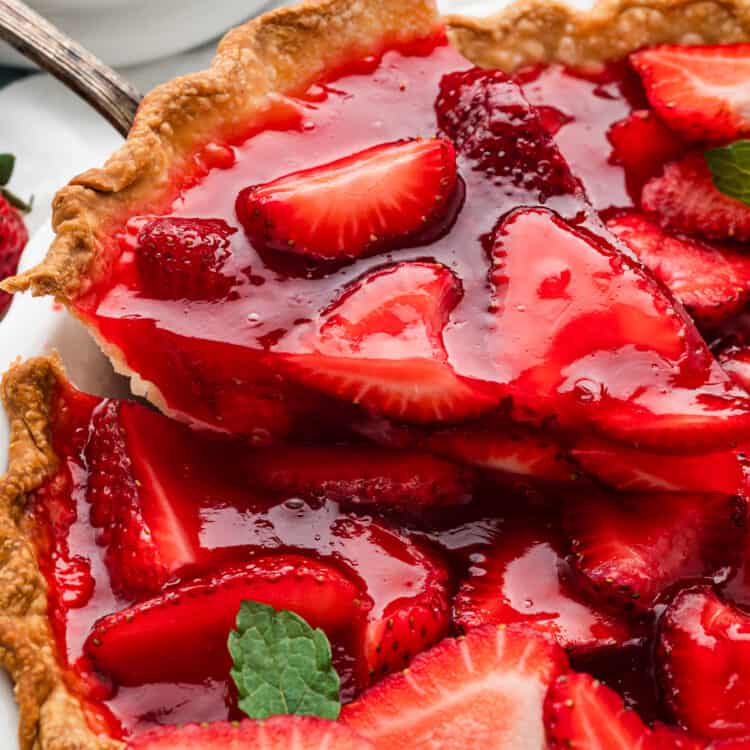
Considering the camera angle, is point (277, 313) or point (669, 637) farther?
point (277, 313)

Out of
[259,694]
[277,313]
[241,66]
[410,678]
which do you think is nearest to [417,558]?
[410,678]

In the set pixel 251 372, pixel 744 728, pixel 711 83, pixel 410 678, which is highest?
pixel 711 83

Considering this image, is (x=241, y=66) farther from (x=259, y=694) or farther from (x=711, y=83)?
(x=259, y=694)

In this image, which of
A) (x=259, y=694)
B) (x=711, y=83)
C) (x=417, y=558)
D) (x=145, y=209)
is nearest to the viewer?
(x=259, y=694)

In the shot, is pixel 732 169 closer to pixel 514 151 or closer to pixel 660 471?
pixel 514 151

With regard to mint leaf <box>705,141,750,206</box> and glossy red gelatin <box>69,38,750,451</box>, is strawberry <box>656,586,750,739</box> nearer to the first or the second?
glossy red gelatin <box>69,38,750,451</box>

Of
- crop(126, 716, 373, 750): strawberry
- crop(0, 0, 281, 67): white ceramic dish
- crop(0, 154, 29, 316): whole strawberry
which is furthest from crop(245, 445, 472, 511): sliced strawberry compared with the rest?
crop(0, 0, 281, 67): white ceramic dish
